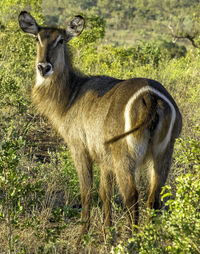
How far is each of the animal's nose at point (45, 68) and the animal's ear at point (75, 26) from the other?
762 mm

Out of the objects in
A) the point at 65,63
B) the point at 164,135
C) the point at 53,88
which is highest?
the point at 65,63

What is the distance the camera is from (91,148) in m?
3.42

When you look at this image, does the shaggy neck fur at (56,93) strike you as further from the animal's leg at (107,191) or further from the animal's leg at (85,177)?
the animal's leg at (107,191)

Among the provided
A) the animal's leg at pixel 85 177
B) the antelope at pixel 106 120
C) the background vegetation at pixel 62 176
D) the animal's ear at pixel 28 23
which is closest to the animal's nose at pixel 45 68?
the antelope at pixel 106 120

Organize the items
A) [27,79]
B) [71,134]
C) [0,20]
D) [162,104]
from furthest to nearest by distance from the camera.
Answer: [0,20] < [27,79] < [71,134] < [162,104]

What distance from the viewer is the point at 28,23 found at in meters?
4.00

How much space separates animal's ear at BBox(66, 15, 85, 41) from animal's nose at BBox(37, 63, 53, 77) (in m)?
0.76

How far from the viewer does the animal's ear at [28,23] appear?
13.0ft

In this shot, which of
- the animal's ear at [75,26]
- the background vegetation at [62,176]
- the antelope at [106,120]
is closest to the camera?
the background vegetation at [62,176]

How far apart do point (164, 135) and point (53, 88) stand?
1542 millimetres

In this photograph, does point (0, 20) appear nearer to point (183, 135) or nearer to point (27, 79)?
point (27, 79)

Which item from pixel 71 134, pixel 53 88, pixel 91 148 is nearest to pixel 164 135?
pixel 91 148

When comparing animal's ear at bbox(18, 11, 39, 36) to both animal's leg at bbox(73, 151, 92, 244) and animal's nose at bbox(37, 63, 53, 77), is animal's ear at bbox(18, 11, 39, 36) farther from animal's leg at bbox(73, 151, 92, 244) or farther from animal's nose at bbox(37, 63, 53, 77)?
animal's leg at bbox(73, 151, 92, 244)

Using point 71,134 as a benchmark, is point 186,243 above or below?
below
